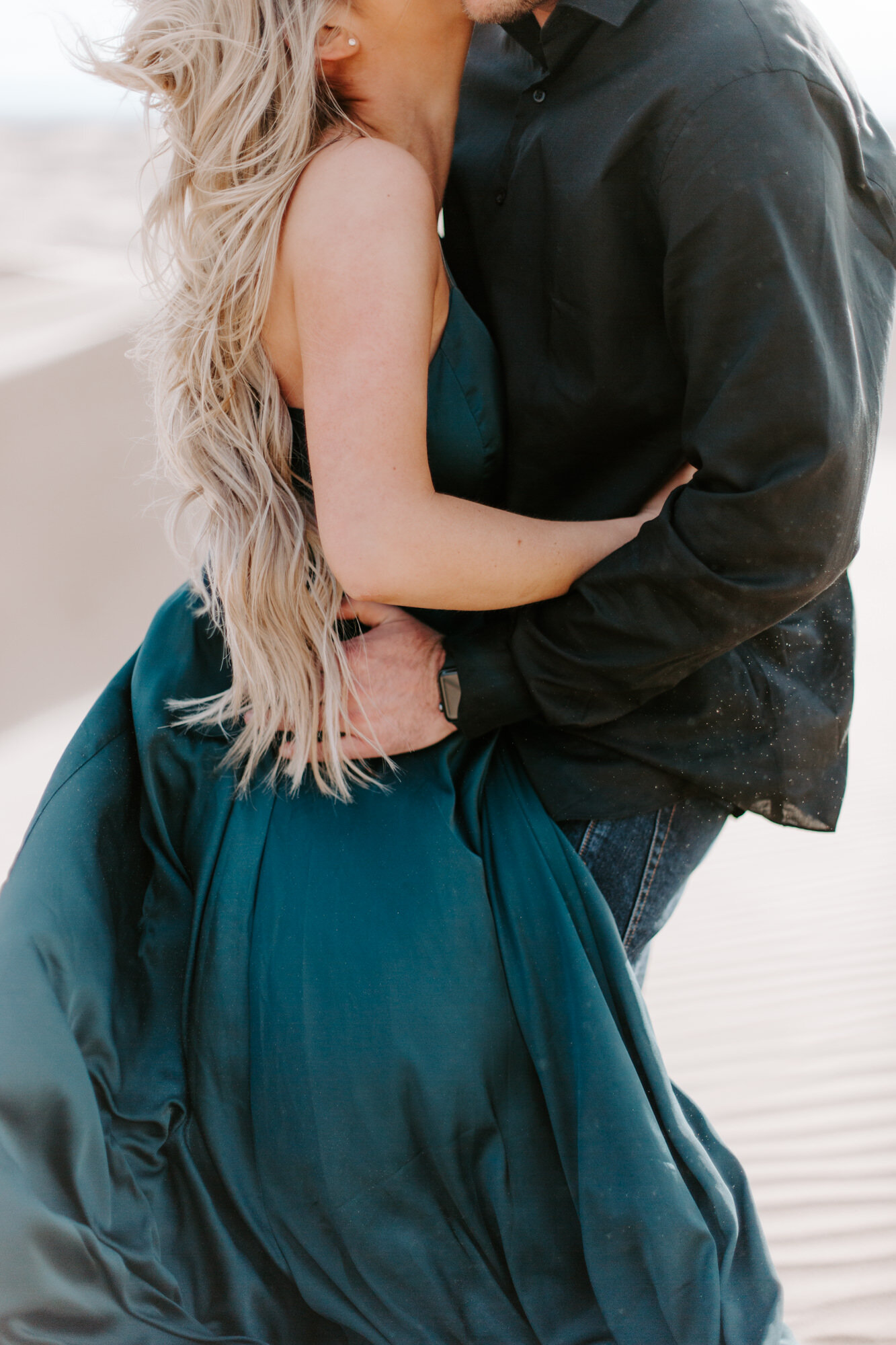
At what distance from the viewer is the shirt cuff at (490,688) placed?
1.66 metres

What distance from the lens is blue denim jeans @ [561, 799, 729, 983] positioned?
1.71 m

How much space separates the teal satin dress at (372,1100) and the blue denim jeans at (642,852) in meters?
0.08

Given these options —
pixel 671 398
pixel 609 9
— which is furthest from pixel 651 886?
pixel 609 9

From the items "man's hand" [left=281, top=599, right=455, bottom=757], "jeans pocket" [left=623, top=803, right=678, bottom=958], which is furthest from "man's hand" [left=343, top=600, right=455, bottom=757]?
"jeans pocket" [left=623, top=803, right=678, bottom=958]

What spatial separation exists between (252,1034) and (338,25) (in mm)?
1559

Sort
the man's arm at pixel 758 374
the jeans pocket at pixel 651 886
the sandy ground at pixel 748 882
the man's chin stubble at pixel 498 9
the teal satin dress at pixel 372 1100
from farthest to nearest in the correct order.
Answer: the sandy ground at pixel 748 882, the jeans pocket at pixel 651 886, the man's chin stubble at pixel 498 9, the teal satin dress at pixel 372 1100, the man's arm at pixel 758 374

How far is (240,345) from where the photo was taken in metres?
1.64

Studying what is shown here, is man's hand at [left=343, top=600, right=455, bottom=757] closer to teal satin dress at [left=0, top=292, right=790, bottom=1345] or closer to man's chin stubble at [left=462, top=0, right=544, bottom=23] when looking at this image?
teal satin dress at [left=0, top=292, right=790, bottom=1345]

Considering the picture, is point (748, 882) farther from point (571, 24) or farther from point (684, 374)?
point (571, 24)

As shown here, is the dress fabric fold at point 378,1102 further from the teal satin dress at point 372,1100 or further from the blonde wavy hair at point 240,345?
the blonde wavy hair at point 240,345

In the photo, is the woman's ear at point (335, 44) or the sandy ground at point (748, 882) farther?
the sandy ground at point (748, 882)

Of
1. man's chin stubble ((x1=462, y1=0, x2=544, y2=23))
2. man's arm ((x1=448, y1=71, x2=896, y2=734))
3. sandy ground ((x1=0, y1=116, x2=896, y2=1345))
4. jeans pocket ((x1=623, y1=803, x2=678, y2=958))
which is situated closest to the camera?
man's arm ((x1=448, y1=71, x2=896, y2=734))

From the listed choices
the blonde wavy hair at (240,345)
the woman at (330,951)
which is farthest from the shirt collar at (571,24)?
the blonde wavy hair at (240,345)

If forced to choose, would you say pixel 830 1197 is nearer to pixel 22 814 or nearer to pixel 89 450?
pixel 22 814
